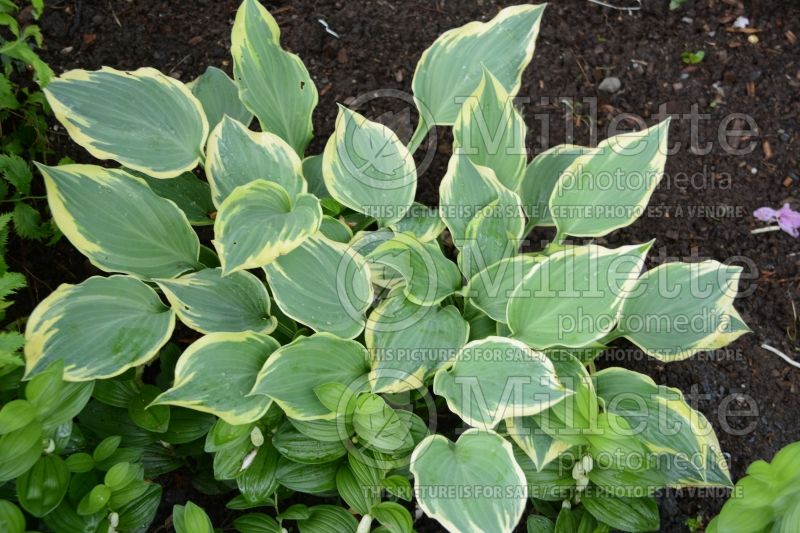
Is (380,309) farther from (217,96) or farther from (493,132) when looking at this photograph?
(217,96)

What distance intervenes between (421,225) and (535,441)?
1.79 ft

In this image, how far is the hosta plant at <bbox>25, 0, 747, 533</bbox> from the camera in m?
1.37

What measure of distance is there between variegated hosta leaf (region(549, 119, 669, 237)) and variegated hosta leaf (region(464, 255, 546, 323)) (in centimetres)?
16

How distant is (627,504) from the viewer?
4.97 ft

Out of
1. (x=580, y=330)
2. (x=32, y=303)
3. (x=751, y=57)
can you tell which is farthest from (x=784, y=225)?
(x=32, y=303)

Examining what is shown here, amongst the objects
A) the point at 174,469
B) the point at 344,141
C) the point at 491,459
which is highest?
the point at 344,141

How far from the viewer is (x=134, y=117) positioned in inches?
60.8

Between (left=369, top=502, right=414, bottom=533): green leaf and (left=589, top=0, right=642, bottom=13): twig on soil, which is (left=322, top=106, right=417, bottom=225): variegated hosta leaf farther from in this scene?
(left=589, top=0, right=642, bottom=13): twig on soil

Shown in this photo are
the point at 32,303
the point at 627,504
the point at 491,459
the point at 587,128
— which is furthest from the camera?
the point at 587,128

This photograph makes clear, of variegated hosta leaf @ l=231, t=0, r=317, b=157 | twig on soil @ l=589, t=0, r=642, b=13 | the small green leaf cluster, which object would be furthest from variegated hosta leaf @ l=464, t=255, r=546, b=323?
twig on soil @ l=589, t=0, r=642, b=13

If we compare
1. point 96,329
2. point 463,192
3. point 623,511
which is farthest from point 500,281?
point 96,329

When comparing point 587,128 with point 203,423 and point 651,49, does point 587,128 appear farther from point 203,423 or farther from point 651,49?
point 203,423

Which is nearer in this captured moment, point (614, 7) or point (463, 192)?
point (463, 192)

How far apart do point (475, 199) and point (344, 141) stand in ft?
1.03
